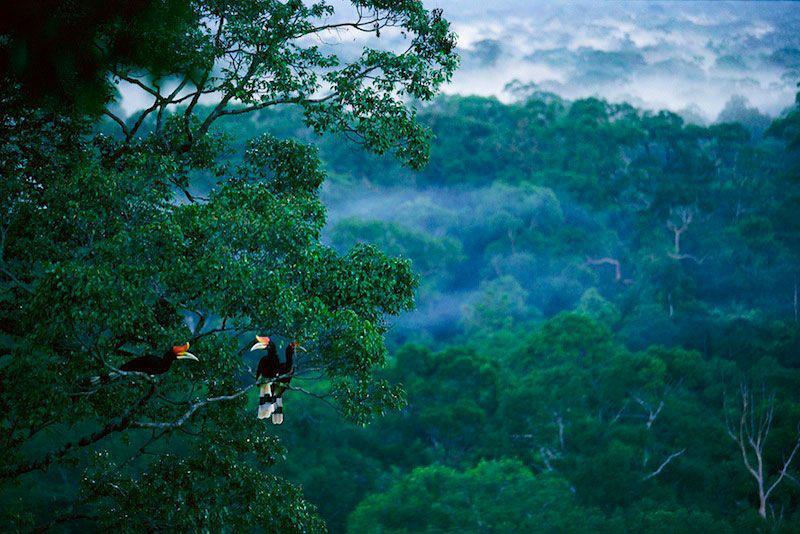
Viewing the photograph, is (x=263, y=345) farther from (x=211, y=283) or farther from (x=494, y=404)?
(x=494, y=404)

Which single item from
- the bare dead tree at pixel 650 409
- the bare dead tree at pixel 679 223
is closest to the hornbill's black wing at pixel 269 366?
the bare dead tree at pixel 650 409

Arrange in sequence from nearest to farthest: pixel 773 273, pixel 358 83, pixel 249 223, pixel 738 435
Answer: pixel 249 223 < pixel 358 83 < pixel 738 435 < pixel 773 273

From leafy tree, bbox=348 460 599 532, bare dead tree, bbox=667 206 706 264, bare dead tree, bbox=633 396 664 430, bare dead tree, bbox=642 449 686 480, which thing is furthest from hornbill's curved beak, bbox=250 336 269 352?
bare dead tree, bbox=667 206 706 264

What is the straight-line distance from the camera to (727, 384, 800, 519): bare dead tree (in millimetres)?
18531

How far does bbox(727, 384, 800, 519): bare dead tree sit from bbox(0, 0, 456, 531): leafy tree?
13.6 meters

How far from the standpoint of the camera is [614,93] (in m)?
71.9

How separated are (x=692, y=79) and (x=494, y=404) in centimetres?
5856

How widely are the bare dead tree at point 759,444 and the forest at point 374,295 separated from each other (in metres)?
0.12

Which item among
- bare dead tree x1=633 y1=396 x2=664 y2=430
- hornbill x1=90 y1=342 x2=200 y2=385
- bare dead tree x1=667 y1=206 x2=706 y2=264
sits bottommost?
hornbill x1=90 y1=342 x2=200 y2=385

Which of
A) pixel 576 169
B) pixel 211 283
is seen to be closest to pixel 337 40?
pixel 211 283

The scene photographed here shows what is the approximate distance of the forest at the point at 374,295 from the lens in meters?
6.14

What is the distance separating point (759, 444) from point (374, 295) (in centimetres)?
1556

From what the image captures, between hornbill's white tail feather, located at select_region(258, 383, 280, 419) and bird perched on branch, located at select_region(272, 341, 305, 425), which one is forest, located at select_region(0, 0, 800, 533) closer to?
bird perched on branch, located at select_region(272, 341, 305, 425)

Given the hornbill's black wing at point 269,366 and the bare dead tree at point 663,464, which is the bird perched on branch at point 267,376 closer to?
the hornbill's black wing at point 269,366
